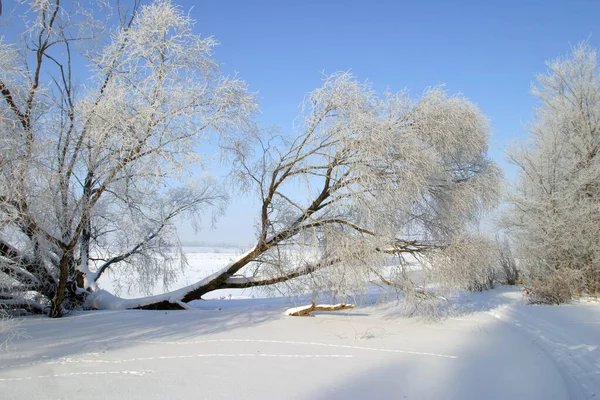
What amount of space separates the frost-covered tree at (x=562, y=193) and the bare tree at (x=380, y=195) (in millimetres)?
2990

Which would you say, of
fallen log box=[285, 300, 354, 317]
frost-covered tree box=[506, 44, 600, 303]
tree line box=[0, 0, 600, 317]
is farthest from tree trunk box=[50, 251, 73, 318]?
frost-covered tree box=[506, 44, 600, 303]

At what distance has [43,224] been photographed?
21.6 feet

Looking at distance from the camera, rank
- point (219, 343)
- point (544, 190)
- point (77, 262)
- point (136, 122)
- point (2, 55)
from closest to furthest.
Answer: point (219, 343) < point (2, 55) < point (136, 122) < point (77, 262) < point (544, 190)

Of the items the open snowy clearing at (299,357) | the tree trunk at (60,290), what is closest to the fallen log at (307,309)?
the open snowy clearing at (299,357)

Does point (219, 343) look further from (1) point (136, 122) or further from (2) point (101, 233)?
(2) point (101, 233)

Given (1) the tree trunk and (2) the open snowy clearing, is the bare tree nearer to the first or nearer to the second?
(2) the open snowy clearing

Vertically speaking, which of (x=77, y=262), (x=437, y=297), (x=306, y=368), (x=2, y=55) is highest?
(x=2, y=55)

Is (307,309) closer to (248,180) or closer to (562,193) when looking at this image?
(248,180)

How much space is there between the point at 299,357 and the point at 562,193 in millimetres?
8815

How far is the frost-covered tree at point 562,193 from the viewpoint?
380 inches

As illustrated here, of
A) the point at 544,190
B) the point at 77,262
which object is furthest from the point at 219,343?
the point at 544,190

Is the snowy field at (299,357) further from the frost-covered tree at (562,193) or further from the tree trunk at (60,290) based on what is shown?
the frost-covered tree at (562,193)

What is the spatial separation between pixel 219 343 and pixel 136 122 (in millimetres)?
3533

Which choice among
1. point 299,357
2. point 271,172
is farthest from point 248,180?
point 299,357
